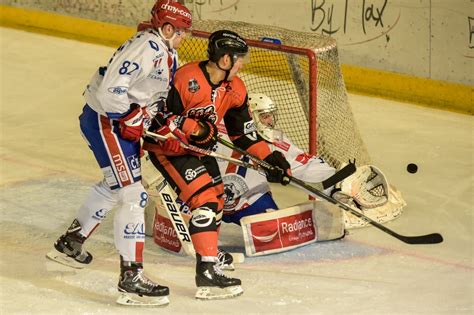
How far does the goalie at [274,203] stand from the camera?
558 centimetres

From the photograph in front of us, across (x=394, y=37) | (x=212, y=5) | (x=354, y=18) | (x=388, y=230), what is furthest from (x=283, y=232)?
(x=212, y=5)

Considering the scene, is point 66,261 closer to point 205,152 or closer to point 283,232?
point 205,152

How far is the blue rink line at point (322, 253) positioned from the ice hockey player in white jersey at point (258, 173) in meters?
0.21

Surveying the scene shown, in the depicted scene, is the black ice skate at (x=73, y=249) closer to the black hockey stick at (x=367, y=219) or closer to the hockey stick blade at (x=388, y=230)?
the black hockey stick at (x=367, y=219)

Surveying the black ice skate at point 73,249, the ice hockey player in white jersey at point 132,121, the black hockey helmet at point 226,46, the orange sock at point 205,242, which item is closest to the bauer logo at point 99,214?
the black ice skate at point 73,249

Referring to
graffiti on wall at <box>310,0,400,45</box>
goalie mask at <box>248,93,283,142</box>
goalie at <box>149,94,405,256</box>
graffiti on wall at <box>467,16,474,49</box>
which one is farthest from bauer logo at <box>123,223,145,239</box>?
graffiti on wall at <box>310,0,400,45</box>

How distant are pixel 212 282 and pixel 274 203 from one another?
2.92 ft

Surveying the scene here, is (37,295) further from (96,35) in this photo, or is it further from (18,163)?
(96,35)

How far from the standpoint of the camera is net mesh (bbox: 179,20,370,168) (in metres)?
6.16

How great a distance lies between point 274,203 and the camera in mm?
5809

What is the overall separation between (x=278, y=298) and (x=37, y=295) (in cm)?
100

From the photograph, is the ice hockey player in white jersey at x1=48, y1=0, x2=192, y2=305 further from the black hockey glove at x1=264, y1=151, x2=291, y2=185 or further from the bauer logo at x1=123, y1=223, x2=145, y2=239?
the black hockey glove at x1=264, y1=151, x2=291, y2=185

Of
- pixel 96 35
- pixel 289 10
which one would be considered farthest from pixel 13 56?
pixel 289 10

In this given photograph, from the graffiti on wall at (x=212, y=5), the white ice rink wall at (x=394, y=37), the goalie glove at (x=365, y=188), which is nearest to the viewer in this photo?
the goalie glove at (x=365, y=188)
